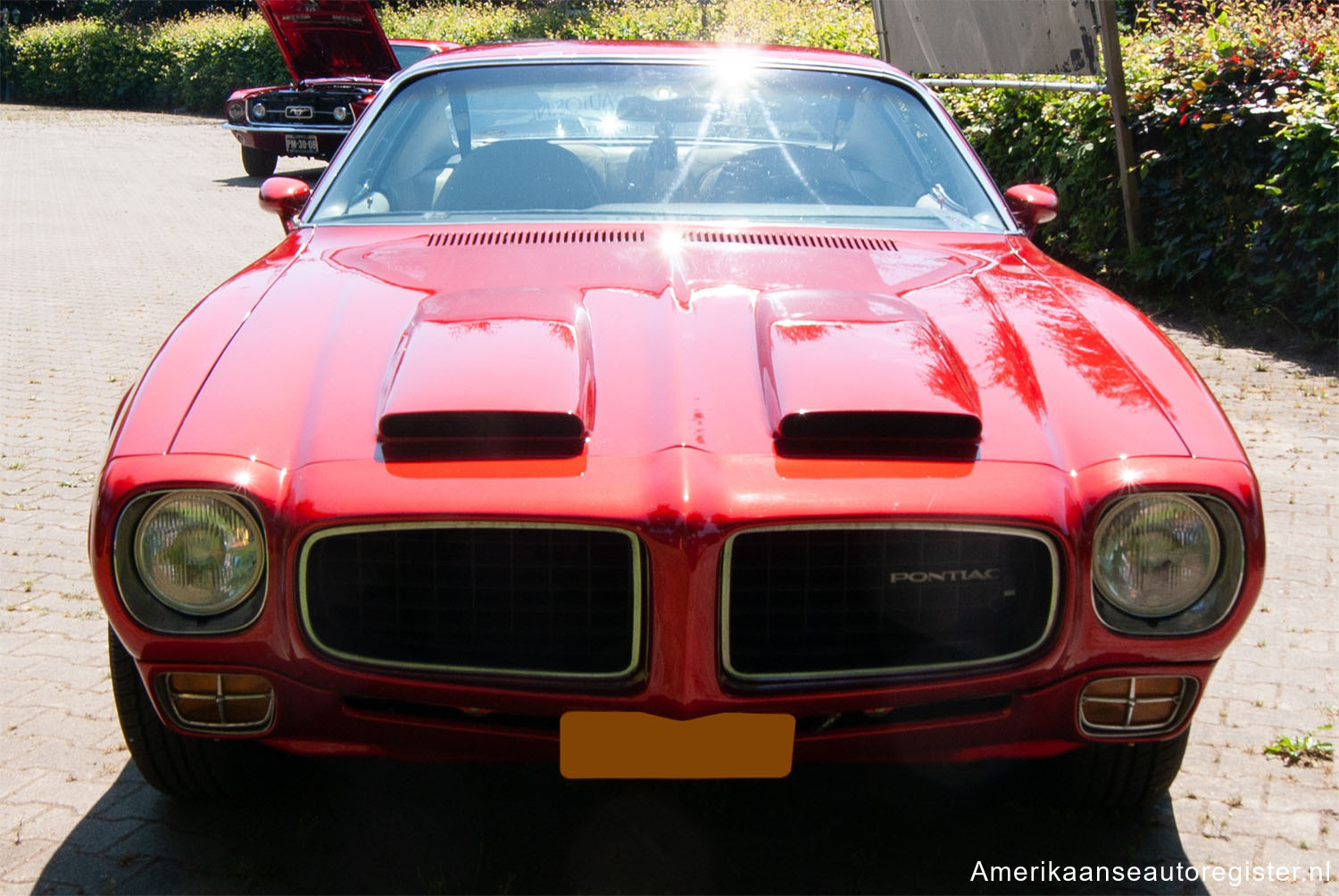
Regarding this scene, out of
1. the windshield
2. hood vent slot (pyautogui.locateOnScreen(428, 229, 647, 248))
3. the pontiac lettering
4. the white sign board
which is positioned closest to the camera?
the pontiac lettering

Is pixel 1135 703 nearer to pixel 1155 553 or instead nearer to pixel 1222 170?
pixel 1155 553

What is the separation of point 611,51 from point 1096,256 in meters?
5.48

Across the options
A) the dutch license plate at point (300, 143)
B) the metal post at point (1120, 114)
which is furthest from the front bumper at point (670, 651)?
the dutch license plate at point (300, 143)

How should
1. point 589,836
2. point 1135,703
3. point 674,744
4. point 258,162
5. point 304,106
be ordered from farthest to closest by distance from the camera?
point 258,162, point 304,106, point 589,836, point 1135,703, point 674,744

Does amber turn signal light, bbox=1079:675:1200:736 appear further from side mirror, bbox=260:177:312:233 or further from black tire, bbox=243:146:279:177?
black tire, bbox=243:146:279:177

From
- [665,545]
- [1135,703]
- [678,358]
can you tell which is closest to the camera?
[665,545]

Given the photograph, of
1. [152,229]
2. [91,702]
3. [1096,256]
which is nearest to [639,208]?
[91,702]

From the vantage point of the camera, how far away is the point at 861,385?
7.59 feet

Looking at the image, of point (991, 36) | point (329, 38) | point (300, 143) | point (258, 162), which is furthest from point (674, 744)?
point (258, 162)

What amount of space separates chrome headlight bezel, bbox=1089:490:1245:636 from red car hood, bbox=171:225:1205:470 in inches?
4.0

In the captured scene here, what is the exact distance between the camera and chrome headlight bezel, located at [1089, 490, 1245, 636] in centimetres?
217

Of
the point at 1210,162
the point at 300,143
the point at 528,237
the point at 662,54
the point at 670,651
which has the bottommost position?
the point at 300,143

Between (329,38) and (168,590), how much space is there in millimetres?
13596

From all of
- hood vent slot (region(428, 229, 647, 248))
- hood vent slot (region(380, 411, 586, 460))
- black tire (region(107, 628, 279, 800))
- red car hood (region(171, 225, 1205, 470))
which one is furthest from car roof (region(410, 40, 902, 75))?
black tire (region(107, 628, 279, 800))
